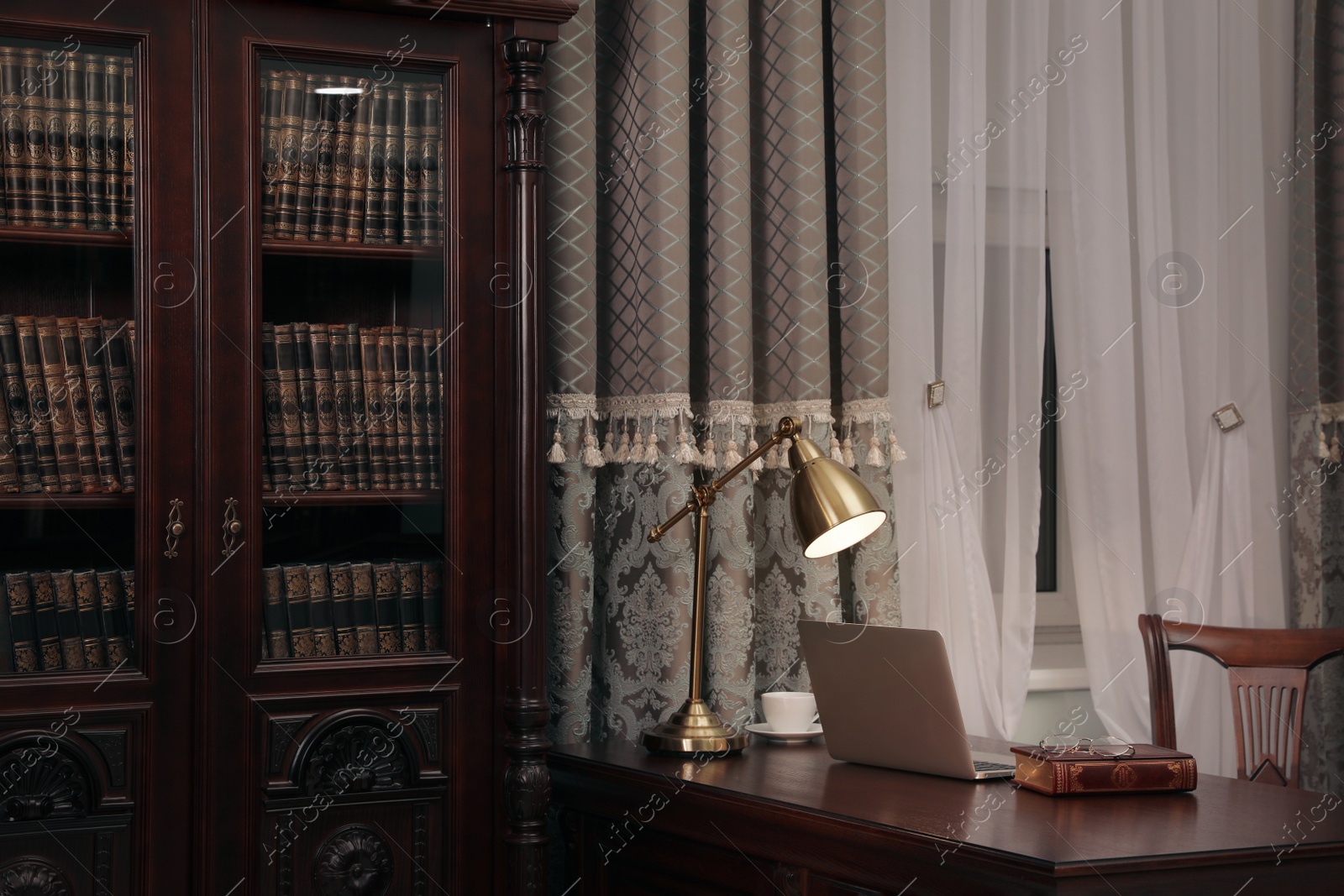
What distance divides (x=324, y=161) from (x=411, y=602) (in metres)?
0.68

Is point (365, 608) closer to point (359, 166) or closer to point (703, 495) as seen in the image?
point (703, 495)

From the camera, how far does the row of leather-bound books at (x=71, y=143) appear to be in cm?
169

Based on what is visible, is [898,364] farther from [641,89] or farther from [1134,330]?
[641,89]

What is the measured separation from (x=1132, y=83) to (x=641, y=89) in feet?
3.64

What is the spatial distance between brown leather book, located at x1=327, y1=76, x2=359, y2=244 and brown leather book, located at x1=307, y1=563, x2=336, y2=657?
0.51m

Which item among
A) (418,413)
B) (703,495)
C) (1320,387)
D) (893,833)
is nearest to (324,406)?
(418,413)

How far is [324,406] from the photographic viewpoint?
181 centimetres

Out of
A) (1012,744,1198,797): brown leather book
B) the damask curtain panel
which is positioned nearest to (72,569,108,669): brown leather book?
the damask curtain panel

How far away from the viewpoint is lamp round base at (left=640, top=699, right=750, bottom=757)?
190cm

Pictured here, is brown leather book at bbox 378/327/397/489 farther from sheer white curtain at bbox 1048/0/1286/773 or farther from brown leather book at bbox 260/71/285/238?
sheer white curtain at bbox 1048/0/1286/773

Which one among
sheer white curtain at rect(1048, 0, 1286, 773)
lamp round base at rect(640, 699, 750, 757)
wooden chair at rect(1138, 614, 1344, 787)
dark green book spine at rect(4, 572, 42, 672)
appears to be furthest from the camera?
sheer white curtain at rect(1048, 0, 1286, 773)

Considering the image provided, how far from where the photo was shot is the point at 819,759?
6.17ft

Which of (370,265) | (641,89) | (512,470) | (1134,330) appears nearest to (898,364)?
(1134,330)

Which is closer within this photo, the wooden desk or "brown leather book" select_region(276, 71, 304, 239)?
the wooden desk
